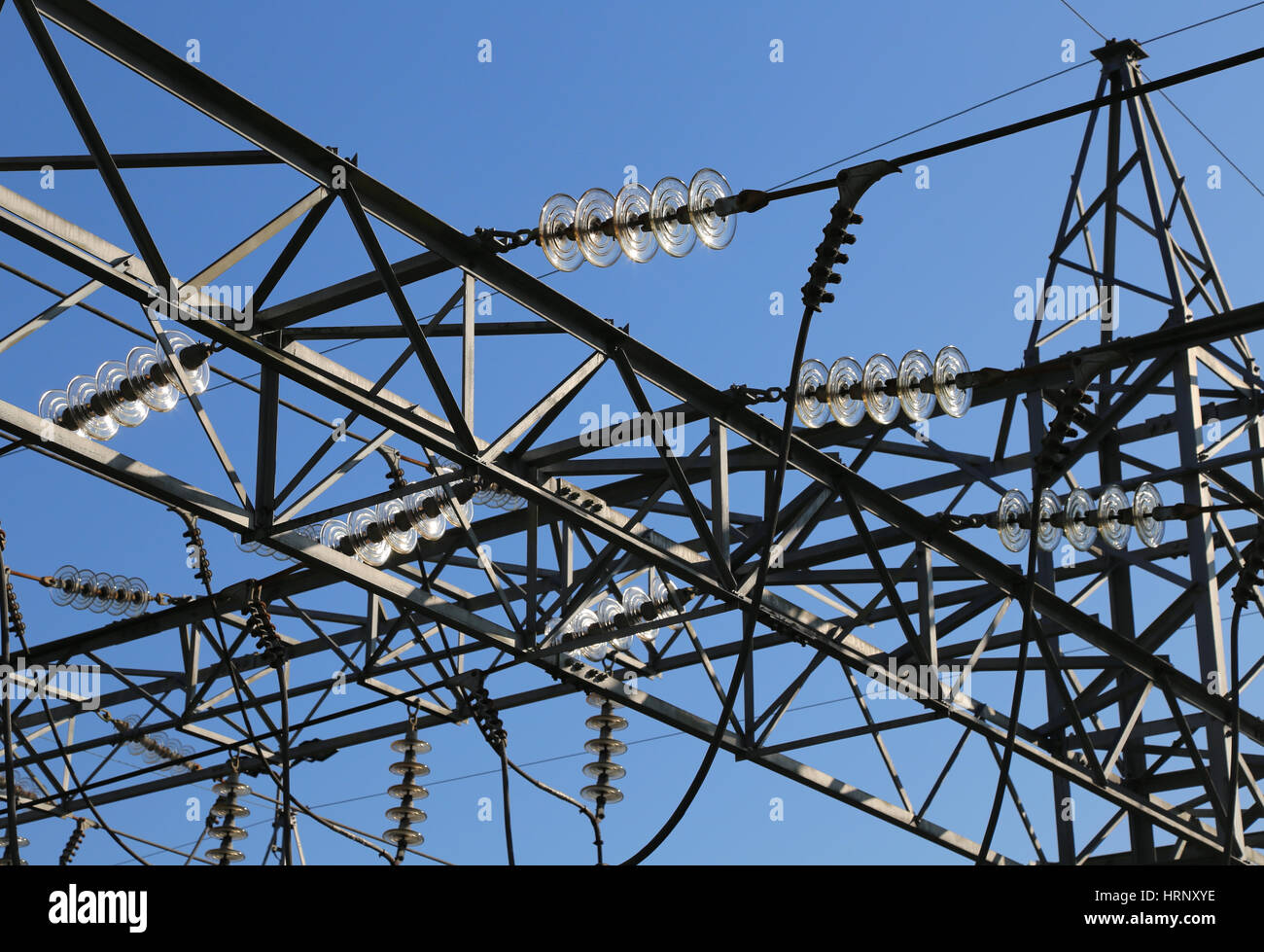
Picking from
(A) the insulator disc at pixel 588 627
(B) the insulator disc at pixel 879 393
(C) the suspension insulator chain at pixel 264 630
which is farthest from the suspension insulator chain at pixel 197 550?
(B) the insulator disc at pixel 879 393

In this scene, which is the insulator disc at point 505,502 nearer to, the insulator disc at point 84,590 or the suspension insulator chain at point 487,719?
the suspension insulator chain at point 487,719

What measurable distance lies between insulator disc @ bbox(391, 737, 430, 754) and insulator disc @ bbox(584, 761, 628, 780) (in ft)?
6.99

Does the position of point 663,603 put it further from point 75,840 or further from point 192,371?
point 75,840

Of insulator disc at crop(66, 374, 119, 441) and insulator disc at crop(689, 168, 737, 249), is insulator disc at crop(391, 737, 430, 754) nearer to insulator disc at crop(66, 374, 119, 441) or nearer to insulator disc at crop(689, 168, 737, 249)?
insulator disc at crop(66, 374, 119, 441)

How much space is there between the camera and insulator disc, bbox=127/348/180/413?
1150 cm

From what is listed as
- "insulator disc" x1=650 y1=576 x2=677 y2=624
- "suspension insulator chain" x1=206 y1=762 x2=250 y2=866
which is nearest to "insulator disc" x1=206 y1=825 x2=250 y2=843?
"suspension insulator chain" x1=206 y1=762 x2=250 y2=866

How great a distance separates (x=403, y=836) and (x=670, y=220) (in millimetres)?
8453

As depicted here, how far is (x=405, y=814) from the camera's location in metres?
16.7

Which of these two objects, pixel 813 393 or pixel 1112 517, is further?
pixel 1112 517

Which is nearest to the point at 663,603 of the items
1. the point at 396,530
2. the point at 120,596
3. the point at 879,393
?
the point at 396,530

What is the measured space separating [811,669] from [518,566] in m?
2.72

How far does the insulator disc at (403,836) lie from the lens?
1656 centimetres

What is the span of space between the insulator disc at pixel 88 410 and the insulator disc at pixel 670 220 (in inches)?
163
